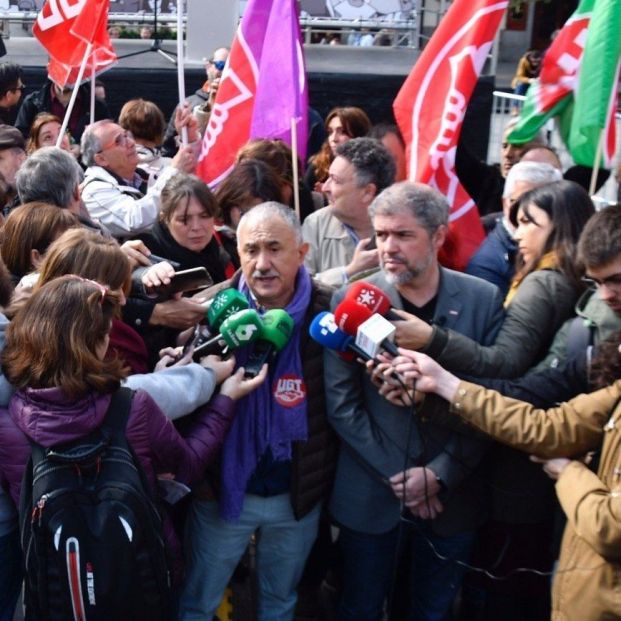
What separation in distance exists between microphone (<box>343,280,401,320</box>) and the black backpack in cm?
86

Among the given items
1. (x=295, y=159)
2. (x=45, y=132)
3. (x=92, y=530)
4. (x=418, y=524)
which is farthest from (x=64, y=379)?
(x=45, y=132)

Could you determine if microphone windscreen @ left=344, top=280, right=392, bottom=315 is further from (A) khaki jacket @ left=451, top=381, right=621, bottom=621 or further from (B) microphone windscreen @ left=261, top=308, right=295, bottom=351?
(A) khaki jacket @ left=451, top=381, right=621, bottom=621

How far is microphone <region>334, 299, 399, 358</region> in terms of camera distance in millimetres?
3404

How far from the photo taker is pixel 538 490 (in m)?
3.85

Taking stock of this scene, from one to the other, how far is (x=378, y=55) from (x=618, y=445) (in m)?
10.2

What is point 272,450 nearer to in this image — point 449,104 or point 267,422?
point 267,422

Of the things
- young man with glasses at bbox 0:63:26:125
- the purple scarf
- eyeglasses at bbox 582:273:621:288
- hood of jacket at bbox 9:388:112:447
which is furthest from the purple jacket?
young man with glasses at bbox 0:63:26:125

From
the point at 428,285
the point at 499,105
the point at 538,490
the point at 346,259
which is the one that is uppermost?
the point at 428,285

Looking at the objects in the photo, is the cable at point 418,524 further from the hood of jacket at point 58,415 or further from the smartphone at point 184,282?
the hood of jacket at point 58,415

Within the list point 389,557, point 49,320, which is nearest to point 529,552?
point 389,557

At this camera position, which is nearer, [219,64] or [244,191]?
[244,191]

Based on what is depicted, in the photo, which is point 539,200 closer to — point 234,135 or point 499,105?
point 234,135

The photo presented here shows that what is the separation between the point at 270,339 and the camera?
3621 millimetres

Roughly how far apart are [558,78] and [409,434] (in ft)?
7.60
